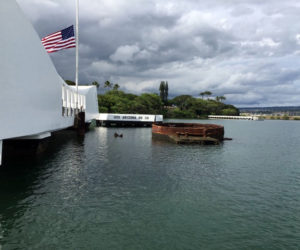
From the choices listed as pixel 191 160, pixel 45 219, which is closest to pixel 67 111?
pixel 191 160

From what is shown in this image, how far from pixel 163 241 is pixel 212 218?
3.10 meters

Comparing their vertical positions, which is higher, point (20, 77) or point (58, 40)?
point (58, 40)

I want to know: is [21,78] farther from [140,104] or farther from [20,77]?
[140,104]

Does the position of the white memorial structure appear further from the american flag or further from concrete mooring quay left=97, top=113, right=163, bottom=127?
concrete mooring quay left=97, top=113, right=163, bottom=127

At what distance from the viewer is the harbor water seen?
956 cm

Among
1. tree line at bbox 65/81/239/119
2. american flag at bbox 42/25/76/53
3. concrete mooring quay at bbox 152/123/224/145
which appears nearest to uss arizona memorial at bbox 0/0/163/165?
american flag at bbox 42/25/76/53

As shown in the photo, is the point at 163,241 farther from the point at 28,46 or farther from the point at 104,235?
the point at 28,46

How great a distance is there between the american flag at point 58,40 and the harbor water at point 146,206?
1364 centimetres

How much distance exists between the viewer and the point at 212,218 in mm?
11555

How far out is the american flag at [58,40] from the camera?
29266 millimetres

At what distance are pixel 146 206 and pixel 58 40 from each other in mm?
24164

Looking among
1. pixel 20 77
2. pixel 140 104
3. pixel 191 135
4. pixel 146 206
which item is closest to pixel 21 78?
pixel 20 77

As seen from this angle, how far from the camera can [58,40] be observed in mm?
29938

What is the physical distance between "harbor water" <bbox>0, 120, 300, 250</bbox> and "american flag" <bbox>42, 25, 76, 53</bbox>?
1364 cm
